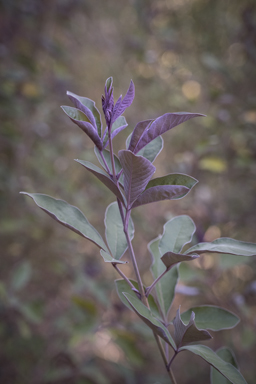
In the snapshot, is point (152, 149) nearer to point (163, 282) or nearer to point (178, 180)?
point (178, 180)

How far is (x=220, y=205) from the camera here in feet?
4.76

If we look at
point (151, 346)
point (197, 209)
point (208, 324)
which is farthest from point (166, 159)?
point (208, 324)

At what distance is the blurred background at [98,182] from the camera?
1.04 m

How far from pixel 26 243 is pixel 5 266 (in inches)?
6.5

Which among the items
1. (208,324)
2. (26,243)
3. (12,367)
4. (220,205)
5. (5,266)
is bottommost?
(12,367)

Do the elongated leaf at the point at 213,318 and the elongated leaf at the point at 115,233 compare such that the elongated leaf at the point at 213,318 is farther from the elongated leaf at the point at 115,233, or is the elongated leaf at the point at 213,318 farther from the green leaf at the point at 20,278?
the green leaf at the point at 20,278

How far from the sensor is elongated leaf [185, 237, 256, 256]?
1.11ft

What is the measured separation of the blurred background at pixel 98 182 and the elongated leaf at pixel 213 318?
0.33m

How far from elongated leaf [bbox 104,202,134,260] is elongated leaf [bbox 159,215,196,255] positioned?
5 centimetres

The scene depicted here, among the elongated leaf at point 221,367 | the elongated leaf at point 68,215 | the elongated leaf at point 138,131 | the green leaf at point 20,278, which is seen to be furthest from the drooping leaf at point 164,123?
the green leaf at point 20,278

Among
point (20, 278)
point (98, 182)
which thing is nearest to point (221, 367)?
point (20, 278)

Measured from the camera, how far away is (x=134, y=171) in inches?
13.0

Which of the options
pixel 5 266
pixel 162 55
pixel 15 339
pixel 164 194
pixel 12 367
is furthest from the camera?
pixel 162 55

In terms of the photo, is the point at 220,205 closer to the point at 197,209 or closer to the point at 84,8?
the point at 197,209
